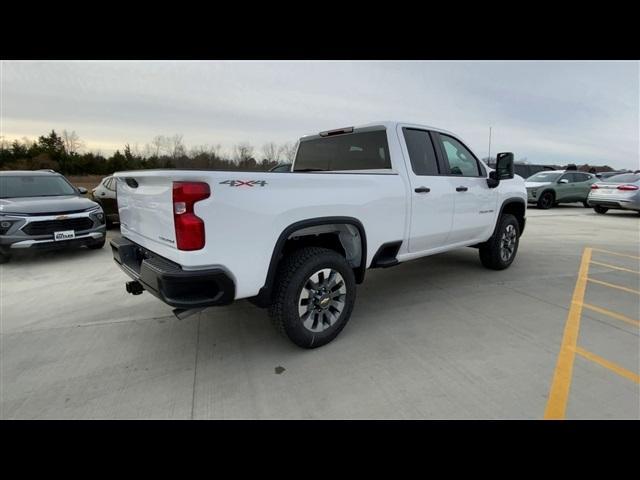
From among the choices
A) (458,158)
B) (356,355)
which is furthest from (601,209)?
(356,355)

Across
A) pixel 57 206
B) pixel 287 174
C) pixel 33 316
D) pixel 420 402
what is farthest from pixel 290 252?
pixel 57 206

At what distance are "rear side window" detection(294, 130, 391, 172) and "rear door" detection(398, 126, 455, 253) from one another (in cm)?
24

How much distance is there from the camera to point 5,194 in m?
6.42

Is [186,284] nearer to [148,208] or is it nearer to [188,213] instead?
[188,213]

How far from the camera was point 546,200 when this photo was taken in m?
14.9

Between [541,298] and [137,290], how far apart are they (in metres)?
4.50

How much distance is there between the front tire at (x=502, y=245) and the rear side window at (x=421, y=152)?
184 cm

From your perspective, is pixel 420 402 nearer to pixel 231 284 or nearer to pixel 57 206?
pixel 231 284

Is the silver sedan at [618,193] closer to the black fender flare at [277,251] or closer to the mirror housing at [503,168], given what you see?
the mirror housing at [503,168]

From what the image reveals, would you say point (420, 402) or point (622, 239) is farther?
point (622, 239)

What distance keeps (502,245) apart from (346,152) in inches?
117

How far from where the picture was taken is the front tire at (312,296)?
2787 millimetres

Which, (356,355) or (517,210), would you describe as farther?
(517,210)
